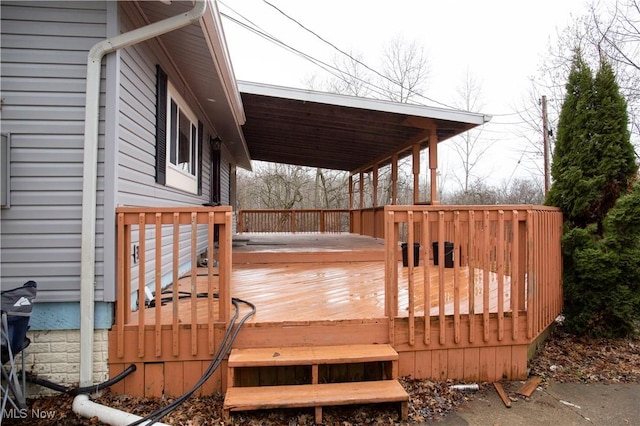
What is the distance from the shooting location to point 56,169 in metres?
2.57

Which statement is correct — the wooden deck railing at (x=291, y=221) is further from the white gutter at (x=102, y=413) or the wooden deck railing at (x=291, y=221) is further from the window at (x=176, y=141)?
the white gutter at (x=102, y=413)

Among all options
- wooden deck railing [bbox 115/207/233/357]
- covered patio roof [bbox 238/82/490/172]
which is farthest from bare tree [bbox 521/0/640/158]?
wooden deck railing [bbox 115/207/233/357]

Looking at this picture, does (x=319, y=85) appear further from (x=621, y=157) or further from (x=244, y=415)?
(x=244, y=415)

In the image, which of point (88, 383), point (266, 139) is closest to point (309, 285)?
point (88, 383)

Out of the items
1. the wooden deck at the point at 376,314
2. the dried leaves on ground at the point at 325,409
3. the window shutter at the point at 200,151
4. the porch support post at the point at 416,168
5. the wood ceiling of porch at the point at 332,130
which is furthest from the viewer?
the porch support post at the point at 416,168

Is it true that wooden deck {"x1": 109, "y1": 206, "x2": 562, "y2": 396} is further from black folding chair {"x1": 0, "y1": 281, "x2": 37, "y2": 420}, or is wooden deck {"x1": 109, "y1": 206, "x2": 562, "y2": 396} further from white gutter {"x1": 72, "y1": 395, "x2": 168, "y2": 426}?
black folding chair {"x1": 0, "y1": 281, "x2": 37, "y2": 420}

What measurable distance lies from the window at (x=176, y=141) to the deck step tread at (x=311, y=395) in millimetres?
2239

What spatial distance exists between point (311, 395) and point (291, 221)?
1030cm

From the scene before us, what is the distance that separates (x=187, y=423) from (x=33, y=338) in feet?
4.06

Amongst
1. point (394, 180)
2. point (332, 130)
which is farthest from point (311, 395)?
point (394, 180)

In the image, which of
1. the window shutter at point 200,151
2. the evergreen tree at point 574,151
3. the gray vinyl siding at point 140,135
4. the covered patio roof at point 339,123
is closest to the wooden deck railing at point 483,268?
the evergreen tree at point 574,151

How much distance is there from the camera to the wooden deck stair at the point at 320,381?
7.71 ft

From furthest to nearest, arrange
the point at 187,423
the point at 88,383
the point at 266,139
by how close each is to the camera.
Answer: the point at 266,139 < the point at 88,383 < the point at 187,423

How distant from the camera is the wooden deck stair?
2350 mm
